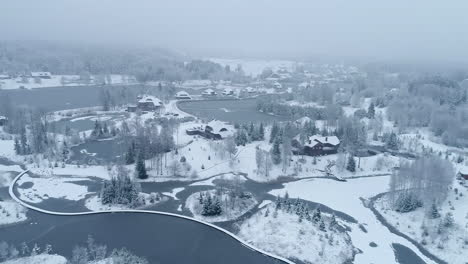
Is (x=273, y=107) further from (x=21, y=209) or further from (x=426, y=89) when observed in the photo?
(x=21, y=209)

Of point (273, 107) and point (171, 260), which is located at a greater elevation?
point (273, 107)

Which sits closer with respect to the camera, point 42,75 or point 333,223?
point 333,223

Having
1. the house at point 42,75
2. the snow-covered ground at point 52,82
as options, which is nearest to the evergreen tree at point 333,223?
the snow-covered ground at point 52,82

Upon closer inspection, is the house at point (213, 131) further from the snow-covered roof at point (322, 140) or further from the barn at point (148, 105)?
the barn at point (148, 105)

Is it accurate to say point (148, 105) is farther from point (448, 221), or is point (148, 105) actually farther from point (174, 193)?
point (448, 221)

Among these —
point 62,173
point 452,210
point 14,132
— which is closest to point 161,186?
point 62,173

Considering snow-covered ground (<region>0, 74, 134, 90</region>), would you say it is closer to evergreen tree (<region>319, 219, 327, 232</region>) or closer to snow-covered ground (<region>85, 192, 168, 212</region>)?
snow-covered ground (<region>85, 192, 168, 212</region>)

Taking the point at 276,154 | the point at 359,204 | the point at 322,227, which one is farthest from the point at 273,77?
the point at 322,227
